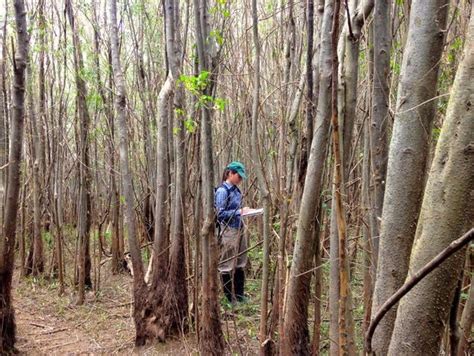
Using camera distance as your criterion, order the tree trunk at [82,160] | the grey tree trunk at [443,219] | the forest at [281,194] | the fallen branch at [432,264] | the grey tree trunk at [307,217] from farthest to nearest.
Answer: the tree trunk at [82,160] → the grey tree trunk at [307,217] → the forest at [281,194] → the grey tree trunk at [443,219] → the fallen branch at [432,264]

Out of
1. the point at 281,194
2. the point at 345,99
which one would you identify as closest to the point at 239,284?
the point at 281,194

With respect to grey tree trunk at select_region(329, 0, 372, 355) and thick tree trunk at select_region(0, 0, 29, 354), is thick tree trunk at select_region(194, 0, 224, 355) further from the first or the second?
thick tree trunk at select_region(0, 0, 29, 354)

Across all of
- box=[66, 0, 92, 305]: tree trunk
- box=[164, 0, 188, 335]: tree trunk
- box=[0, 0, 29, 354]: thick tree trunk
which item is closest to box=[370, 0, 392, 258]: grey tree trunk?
box=[164, 0, 188, 335]: tree trunk

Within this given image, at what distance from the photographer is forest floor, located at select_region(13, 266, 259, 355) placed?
4238 mm

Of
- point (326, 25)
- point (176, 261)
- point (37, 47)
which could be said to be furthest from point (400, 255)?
point (37, 47)

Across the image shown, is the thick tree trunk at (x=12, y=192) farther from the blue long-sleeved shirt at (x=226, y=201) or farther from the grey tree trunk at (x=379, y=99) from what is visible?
the grey tree trunk at (x=379, y=99)

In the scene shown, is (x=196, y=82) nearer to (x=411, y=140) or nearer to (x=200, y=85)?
(x=200, y=85)

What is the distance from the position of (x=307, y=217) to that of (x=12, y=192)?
2751 millimetres

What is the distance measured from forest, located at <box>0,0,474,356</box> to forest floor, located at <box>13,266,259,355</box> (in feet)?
0.10

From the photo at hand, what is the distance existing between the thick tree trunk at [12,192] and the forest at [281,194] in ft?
0.05

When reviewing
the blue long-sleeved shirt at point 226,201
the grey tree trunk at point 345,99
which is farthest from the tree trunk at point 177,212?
the grey tree trunk at point 345,99

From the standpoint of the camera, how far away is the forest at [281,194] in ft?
3.67

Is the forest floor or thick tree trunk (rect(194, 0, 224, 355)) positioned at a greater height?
thick tree trunk (rect(194, 0, 224, 355))

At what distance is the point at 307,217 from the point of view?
2.62m
